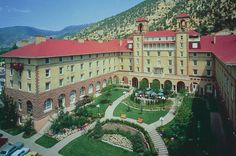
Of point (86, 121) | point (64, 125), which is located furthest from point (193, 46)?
point (64, 125)

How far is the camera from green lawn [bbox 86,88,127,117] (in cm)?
5038

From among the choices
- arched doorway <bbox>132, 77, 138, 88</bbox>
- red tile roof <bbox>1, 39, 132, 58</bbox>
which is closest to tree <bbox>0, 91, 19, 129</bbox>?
red tile roof <bbox>1, 39, 132, 58</bbox>

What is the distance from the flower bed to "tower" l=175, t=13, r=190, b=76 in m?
33.3

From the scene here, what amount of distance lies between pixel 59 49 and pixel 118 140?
86.7 ft

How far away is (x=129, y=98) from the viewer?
57188 mm

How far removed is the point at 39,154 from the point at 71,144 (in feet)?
17.5

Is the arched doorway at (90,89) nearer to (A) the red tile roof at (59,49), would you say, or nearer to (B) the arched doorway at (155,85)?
(A) the red tile roof at (59,49)

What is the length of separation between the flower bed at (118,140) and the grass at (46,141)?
907 centimetres

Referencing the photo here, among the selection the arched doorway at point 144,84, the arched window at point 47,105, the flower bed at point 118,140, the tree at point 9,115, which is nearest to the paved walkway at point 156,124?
the flower bed at point 118,140

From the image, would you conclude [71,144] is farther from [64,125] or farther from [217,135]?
[217,135]

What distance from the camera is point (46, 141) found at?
40.9m

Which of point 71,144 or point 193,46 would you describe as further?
point 193,46

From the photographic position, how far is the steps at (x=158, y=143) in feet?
109

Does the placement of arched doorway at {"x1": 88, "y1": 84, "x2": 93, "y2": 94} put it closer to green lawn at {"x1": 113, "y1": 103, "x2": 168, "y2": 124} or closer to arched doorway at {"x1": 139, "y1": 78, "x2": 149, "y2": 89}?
green lawn at {"x1": 113, "y1": 103, "x2": 168, "y2": 124}
